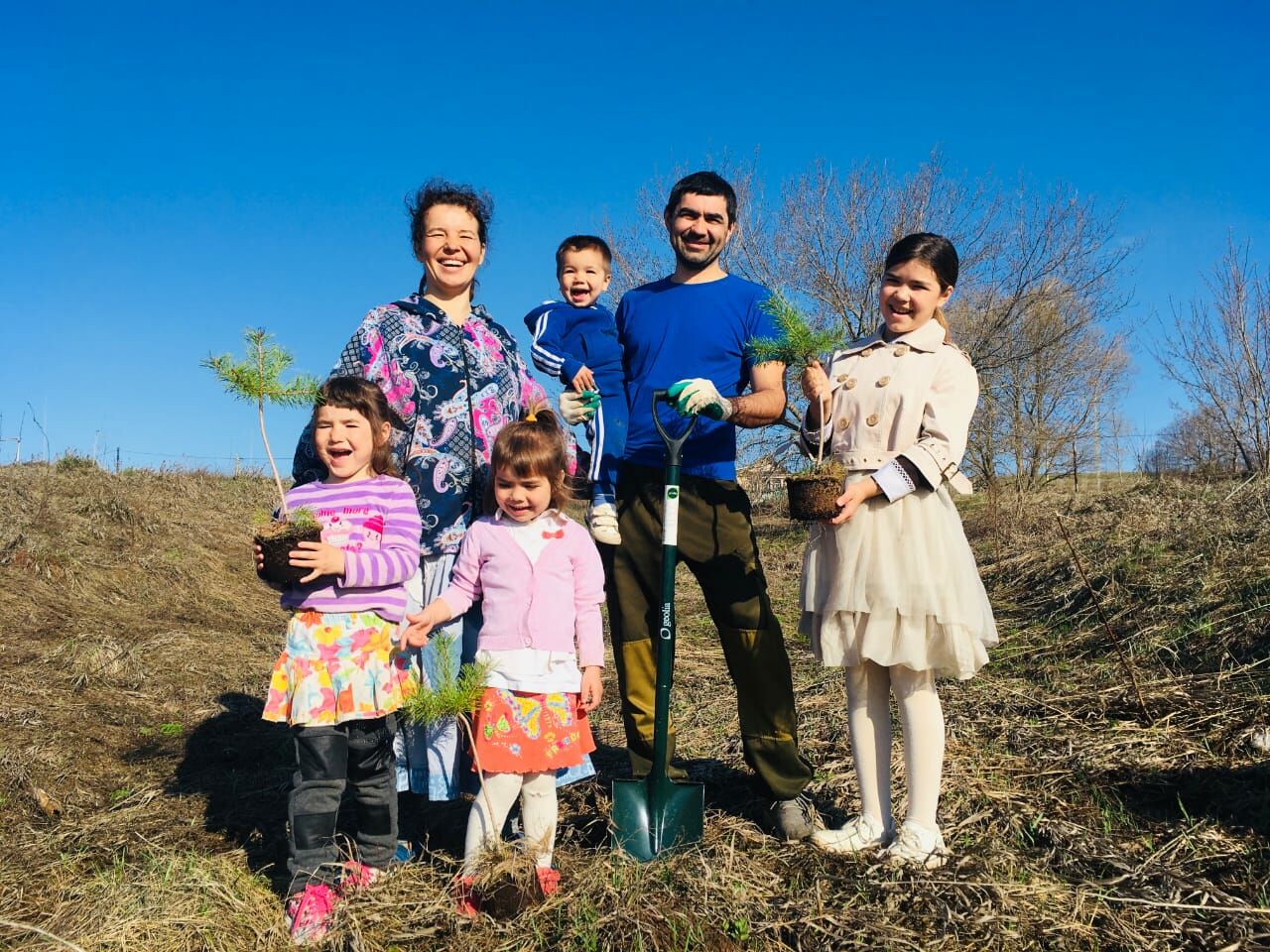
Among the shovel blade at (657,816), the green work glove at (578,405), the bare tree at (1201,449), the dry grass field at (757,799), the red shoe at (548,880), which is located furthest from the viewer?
the bare tree at (1201,449)

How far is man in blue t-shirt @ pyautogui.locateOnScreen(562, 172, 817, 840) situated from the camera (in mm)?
3361

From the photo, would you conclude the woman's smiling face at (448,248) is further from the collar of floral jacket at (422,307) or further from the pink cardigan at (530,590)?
the pink cardigan at (530,590)

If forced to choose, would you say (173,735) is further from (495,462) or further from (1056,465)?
(1056,465)

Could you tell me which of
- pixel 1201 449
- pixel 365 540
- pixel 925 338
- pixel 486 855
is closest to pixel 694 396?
pixel 925 338

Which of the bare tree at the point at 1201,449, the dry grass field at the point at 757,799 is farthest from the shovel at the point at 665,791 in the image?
the bare tree at the point at 1201,449

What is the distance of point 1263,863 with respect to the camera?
2844 mm

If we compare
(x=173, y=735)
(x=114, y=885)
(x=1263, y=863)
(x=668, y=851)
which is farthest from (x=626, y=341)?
(x=173, y=735)

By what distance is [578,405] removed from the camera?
3.33m

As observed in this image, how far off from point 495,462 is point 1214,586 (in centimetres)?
505

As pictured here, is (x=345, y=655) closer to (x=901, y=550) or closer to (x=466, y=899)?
(x=466, y=899)

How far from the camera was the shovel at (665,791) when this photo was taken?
308cm

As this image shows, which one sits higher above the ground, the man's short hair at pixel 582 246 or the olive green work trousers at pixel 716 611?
the man's short hair at pixel 582 246

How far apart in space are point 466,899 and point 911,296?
2379mm

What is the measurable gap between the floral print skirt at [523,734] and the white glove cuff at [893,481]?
123 cm
